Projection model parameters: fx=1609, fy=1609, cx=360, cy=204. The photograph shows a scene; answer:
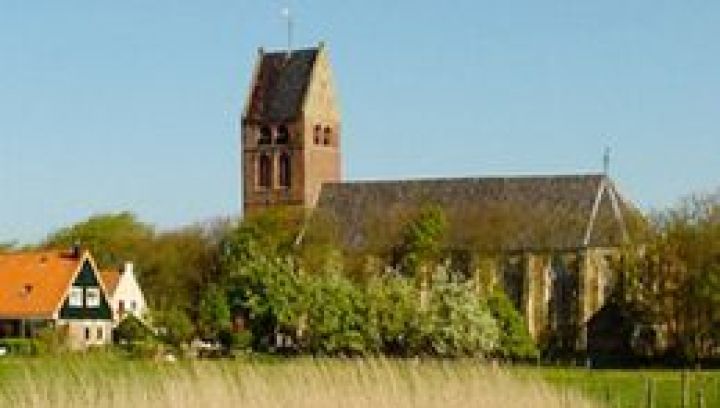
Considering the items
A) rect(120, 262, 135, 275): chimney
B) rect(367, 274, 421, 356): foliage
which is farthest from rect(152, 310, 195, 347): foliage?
rect(120, 262, 135, 275): chimney

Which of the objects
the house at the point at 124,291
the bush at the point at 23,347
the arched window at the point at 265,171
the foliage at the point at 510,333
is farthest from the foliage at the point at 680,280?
the arched window at the point at 265,171

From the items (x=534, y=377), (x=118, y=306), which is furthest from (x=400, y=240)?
(x=534, y=377)

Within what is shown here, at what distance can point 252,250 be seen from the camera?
71.9 m

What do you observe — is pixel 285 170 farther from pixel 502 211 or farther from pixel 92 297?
pixel 92 297

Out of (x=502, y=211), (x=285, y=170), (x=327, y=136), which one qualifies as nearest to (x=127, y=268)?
(x=285, y=170)

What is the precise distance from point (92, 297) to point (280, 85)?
23.7 meters

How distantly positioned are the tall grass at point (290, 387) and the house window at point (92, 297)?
187ft

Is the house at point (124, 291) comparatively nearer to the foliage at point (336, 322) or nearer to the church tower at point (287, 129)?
the church tower at point (287, 129)

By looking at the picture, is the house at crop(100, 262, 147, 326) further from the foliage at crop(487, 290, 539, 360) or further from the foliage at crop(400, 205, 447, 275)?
the foliage at crop(487, 290, 539, 360)

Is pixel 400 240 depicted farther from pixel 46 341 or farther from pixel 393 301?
pixel 46 341

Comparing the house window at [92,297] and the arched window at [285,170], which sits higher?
the arched window at [285,170]

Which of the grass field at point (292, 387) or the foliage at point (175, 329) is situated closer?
the grass field at point (292, 387)

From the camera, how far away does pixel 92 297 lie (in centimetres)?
7762

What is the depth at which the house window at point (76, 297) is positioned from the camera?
3014 inches
